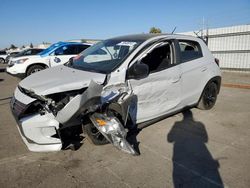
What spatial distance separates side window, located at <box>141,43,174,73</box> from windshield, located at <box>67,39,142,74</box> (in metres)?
0.42

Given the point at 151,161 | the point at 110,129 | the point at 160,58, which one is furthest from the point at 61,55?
the point at 151,161

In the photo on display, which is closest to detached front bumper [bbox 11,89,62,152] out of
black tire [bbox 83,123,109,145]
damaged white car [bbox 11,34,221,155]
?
damaged white car [bbox 11,34,221,155]

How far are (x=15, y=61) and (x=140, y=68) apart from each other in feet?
25.8

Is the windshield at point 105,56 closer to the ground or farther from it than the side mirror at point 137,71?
farther from it

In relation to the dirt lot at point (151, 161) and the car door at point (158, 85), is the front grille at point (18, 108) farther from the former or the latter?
the car door at point (158, 85)

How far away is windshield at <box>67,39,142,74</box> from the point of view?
3.38 meters

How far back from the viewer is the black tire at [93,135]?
3.14 metres

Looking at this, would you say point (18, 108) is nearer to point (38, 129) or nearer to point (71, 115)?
point (38, 129)

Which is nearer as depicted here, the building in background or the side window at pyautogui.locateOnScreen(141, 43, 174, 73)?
the side window at pyautogui.locateOnScreen(141, 43, 174, 73)

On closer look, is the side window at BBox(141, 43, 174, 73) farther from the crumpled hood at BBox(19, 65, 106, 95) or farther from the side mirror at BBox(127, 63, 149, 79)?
the crumpled hood at BBox(19, 65, 106, 95)

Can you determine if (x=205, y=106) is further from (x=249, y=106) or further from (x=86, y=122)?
(x=86, y=122)

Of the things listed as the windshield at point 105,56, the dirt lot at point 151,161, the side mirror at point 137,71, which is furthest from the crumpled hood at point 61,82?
the dirt lot at point 151,161

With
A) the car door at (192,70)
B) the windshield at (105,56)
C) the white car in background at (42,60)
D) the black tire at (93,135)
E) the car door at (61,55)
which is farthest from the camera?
the car door at (61,55)

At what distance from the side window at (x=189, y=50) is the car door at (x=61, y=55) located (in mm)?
6399
